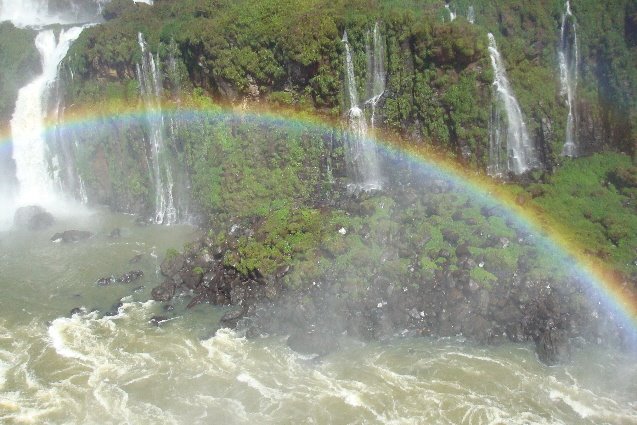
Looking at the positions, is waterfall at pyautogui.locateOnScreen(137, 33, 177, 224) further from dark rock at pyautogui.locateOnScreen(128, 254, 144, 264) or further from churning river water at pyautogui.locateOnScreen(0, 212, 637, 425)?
churning river water at pyautogui.locateOnScreen(0, 212, 637, 425)

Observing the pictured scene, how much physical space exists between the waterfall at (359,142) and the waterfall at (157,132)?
1068 centimetres

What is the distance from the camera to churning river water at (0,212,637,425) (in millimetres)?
17297

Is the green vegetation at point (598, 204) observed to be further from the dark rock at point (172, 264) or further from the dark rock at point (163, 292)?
the dark rock at point (163, 292)

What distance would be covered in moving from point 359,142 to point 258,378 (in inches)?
567

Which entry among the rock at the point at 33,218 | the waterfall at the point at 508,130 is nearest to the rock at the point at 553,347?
the waterfall at the point at 508,130

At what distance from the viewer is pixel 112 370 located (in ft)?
64.8

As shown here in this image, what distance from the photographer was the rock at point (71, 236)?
30.6 m

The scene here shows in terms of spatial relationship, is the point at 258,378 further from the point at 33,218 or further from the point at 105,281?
the point at 33,218

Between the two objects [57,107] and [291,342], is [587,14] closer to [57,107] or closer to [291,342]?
[291,342]

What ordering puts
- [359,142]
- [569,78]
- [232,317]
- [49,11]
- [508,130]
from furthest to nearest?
[49,11]
[359,142]
[569,78]
[508,130]
[232,317]

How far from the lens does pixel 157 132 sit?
3309 centimetres

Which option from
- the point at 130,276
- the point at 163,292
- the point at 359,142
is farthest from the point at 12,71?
the point at 359,142

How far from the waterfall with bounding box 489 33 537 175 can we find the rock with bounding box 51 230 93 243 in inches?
841

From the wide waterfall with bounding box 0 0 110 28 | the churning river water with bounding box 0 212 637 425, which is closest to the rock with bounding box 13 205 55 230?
the churning river water with bounding box 0 212 637 425
